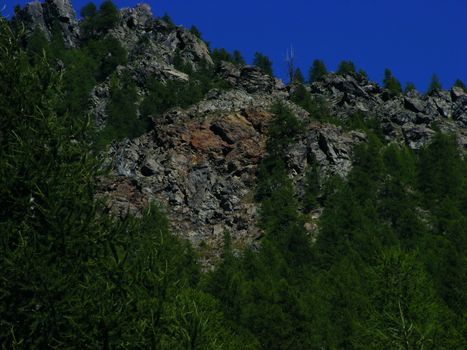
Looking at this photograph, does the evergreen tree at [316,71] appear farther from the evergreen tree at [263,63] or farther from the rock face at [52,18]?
the rock face at [52,18]

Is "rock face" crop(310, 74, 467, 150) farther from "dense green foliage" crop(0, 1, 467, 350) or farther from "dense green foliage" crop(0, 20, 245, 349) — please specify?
"dense green foliage" crop(0, 20, 245, 349)

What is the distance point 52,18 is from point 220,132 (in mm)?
79645

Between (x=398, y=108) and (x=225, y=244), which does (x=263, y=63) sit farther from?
(x=225, y=244)

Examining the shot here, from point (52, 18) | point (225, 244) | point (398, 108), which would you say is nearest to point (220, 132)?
point (225, 244)

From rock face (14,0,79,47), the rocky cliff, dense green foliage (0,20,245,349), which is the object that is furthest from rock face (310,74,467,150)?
dense green foliage (0,20,245,349)

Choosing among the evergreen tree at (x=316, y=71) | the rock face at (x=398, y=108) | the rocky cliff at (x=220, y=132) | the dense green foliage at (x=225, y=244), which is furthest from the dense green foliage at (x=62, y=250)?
the evergreen tree at (x=316, y=71)

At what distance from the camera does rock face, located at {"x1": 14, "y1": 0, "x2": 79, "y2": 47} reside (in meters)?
174

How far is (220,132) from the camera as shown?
399 ft

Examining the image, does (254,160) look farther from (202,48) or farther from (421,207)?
(202,48)

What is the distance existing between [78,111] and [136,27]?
51025 millimetres

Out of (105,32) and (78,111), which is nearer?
(78,111)

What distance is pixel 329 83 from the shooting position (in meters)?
160

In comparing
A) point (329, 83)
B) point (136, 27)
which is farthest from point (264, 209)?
point (136, 27)

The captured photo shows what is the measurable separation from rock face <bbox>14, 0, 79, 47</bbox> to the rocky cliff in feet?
1.23
